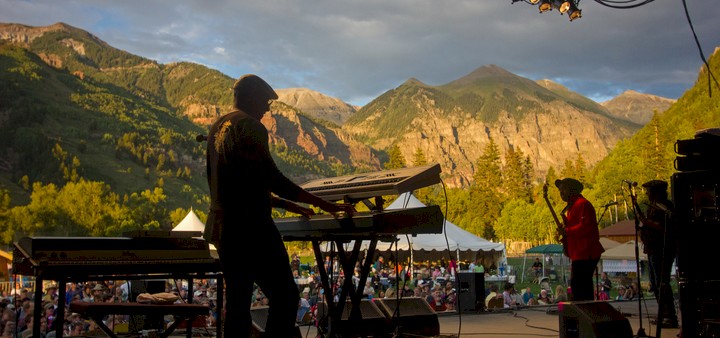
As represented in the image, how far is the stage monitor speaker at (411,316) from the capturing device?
6617 millimetres

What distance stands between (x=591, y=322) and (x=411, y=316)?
188 centimetres

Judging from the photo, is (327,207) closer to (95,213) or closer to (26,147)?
(95,213)

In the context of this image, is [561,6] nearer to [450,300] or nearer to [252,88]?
[450,300]

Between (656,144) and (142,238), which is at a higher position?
(656,144)

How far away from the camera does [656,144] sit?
7381 centimetres

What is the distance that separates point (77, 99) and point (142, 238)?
182404mm

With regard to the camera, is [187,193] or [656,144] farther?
[187,193]

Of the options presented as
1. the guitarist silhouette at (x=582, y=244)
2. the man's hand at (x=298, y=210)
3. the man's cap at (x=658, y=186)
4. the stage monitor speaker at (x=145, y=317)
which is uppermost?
the man's cap at (x=658, y=186)

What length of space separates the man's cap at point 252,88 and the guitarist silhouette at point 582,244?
14.8 ft

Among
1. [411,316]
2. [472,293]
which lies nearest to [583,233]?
[411,316]

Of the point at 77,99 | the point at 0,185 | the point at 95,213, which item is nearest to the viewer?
the point at 95,213

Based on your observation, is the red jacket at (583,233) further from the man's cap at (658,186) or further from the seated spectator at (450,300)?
the seated spectator at (450,300)

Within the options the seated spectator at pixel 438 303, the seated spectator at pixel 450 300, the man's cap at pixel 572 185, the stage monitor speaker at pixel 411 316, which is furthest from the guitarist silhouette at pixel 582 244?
the seated spectator at pixel 450 300

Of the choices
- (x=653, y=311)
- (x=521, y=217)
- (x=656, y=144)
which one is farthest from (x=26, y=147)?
(x=653, y=311)
